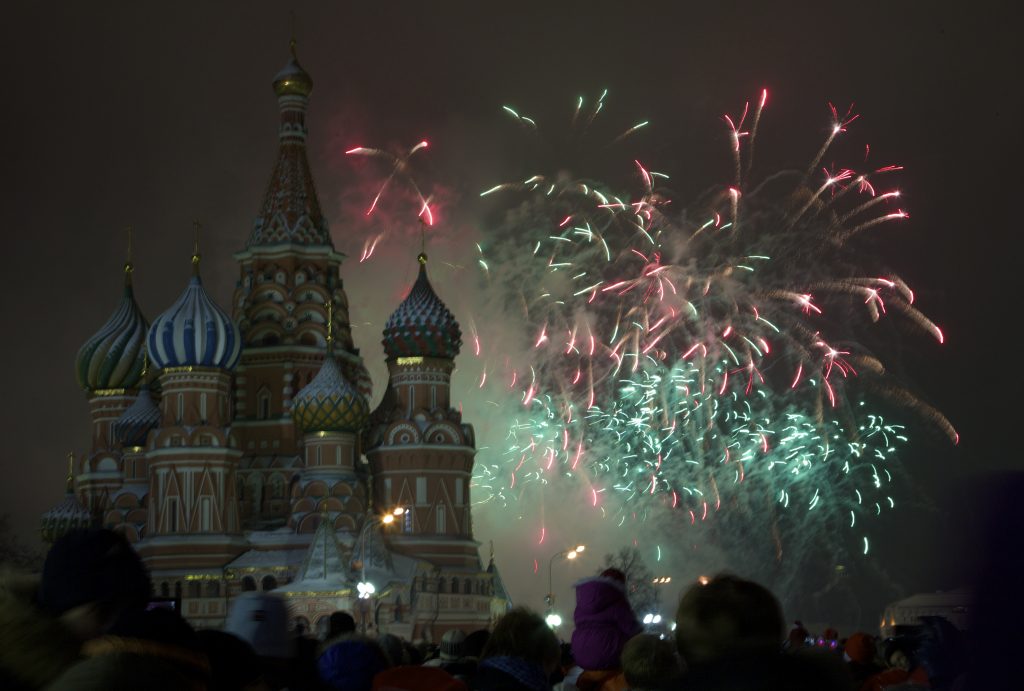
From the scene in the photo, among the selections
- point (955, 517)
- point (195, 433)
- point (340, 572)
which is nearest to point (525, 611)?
point (955, 517)

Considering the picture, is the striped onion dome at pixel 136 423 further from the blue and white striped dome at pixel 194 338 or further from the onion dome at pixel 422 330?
the onion dome at pixel 422 330

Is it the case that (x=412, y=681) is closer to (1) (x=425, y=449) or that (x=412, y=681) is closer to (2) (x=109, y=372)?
(1) (x=425, y=449)

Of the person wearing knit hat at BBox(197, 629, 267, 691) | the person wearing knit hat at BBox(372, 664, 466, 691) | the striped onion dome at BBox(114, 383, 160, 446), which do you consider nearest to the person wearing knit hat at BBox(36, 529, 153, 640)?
the person wearing knit hat at BBox(197, 629, 267, 691)

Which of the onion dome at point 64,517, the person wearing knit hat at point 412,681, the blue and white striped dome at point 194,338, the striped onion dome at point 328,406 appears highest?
the blue and white striped dome at point 194,338

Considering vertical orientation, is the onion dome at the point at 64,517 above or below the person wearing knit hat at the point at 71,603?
above

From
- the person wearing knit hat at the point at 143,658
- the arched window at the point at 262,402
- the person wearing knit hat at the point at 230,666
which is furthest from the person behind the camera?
the arched window at the point at 262,402

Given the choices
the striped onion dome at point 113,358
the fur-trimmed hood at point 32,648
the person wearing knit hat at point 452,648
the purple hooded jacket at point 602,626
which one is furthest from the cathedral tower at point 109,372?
the fur-trimmed hood at point 32,648

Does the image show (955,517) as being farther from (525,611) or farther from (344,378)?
(344,378)

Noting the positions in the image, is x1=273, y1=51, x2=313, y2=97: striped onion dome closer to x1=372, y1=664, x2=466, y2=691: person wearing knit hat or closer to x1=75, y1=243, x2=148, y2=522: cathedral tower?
x1=75, y1=243, x2=148, y2=522: cathedral tower
